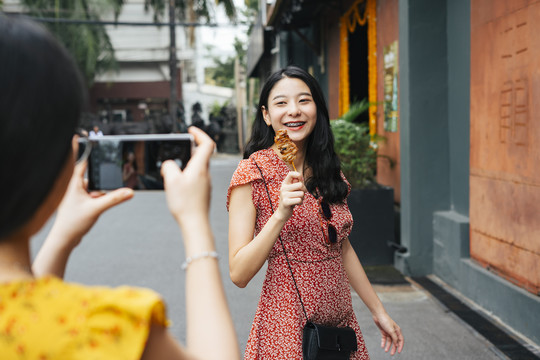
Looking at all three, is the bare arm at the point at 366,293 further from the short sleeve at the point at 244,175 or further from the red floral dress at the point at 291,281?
the short sleeve at the point at 244,175

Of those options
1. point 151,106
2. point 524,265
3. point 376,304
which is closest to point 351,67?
point 524,265

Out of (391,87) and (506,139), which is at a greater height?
(391,87)

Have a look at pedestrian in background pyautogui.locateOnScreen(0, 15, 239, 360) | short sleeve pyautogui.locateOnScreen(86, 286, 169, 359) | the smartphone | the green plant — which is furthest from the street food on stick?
the green plant

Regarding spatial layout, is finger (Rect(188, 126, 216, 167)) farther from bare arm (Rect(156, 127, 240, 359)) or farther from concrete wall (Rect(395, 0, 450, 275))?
concrete wall (Rect(395, 0, 450, 275))

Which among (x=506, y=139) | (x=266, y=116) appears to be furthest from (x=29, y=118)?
(x=506, y=139)

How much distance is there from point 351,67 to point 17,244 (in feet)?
33.4

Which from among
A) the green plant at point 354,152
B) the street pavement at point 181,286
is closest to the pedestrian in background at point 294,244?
the street pavement at point 181,286

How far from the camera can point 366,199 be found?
6711mm

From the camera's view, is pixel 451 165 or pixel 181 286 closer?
pixel 181 286

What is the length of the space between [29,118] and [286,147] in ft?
5.03

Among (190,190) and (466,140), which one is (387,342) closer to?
(190,190)

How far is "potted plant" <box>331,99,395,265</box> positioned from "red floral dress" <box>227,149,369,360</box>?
416 centimetres

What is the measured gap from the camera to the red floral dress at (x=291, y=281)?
2.37 m

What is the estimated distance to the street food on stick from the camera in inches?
94.9
